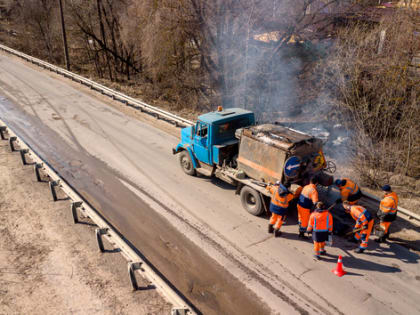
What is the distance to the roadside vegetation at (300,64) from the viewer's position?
11.7 metres

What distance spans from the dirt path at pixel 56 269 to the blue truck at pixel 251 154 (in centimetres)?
352

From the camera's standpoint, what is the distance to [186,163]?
10219 millimetres

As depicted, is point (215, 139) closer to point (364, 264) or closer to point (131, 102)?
point (364, 264)

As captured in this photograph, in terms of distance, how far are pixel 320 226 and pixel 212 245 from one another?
7.80 feet

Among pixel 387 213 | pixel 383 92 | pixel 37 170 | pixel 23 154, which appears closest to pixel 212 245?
pixel 387 213

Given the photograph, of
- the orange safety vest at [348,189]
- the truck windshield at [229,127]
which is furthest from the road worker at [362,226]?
the truck windshield at [229,127]

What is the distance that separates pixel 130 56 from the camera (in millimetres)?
27609

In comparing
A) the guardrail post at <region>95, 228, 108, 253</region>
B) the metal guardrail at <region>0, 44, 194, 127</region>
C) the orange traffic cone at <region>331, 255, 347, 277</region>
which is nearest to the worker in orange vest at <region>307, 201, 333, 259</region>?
the orange traffic cone at <region>331, 255, 347, 277</region>

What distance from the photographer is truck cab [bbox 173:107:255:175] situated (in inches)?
352

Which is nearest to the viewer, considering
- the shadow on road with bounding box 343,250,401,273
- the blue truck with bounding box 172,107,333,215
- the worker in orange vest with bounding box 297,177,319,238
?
the shadow on road with bounding box 343,250,401,273

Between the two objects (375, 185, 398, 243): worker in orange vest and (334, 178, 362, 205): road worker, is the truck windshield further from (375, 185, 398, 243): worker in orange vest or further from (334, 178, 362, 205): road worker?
(375, 185, 398, 243): worker in orange vest

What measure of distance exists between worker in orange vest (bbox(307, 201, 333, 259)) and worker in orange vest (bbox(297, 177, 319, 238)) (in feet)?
1.14

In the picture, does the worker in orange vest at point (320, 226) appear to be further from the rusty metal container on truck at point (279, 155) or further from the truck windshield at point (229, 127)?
the truck windshield at point (229, 127)

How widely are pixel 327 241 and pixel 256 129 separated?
3178 millimetres
